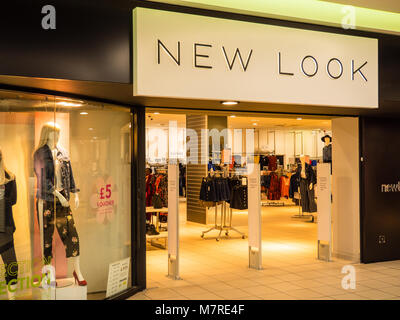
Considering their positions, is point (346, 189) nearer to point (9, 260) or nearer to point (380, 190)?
point (380, 190)

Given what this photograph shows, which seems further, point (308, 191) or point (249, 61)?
point (308, 191)

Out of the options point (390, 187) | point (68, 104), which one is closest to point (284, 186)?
point (390, 187)

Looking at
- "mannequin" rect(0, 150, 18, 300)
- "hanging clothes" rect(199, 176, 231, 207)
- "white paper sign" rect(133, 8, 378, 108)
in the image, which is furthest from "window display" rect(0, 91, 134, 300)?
"hanging clothes" rect(199, 176, 231, 207)

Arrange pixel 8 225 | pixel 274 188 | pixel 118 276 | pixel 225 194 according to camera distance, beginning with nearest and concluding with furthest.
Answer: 1. pixel 8 225
2. pixel 118 276
3. pixel 225 194
4. pixel 274 188

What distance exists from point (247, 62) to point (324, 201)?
3.38 meters

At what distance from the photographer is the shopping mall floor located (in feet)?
17.4

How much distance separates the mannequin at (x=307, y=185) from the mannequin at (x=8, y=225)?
810 cm

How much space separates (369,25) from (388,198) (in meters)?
2.79

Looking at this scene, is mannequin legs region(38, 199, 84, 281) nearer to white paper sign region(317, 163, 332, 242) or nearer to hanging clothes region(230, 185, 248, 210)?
white paper sign region(317, 163, 332, 242)

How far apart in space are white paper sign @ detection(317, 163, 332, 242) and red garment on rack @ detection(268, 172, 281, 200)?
20.7 feet

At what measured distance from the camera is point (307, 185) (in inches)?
439

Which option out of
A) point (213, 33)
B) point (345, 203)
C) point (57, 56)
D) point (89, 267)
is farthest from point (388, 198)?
point (57, 56)

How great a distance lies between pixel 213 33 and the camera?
4504 millimetres
